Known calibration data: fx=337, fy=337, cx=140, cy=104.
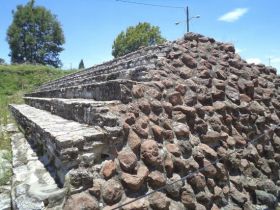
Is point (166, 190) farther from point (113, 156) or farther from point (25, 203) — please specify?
point (25, 203)

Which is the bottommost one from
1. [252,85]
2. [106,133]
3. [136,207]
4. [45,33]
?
[136,207]

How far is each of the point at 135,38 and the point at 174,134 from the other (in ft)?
141

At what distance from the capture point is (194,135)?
4.02 metres

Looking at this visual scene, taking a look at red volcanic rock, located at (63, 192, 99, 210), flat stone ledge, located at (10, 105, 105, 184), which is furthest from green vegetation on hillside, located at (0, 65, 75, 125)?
red volcanic rock, located at (63, 192, 99, 210)

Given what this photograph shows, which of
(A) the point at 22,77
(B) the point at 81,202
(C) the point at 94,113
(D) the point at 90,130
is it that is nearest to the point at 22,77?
(A) the point at 22,77

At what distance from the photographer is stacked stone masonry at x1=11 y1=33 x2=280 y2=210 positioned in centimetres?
299

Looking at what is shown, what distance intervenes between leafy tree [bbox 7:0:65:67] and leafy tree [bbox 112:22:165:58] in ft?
26.3

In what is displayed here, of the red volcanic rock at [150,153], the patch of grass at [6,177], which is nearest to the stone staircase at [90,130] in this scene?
the red volcanic rock at [150,153]

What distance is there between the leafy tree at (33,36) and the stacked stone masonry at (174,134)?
129 feet

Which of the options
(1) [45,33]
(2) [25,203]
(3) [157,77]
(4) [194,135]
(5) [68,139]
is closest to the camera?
(2) [25,203]

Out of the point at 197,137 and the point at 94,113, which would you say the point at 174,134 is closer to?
the point at 197,137

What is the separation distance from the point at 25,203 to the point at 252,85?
3.80m

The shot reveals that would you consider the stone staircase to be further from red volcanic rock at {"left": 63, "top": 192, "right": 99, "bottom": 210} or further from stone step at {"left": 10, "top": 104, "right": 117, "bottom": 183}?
red volcanic rock at {"left": 63, "top": 192, "right": 99, "bottom": 210}

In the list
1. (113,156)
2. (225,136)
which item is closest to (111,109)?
(113,156)
